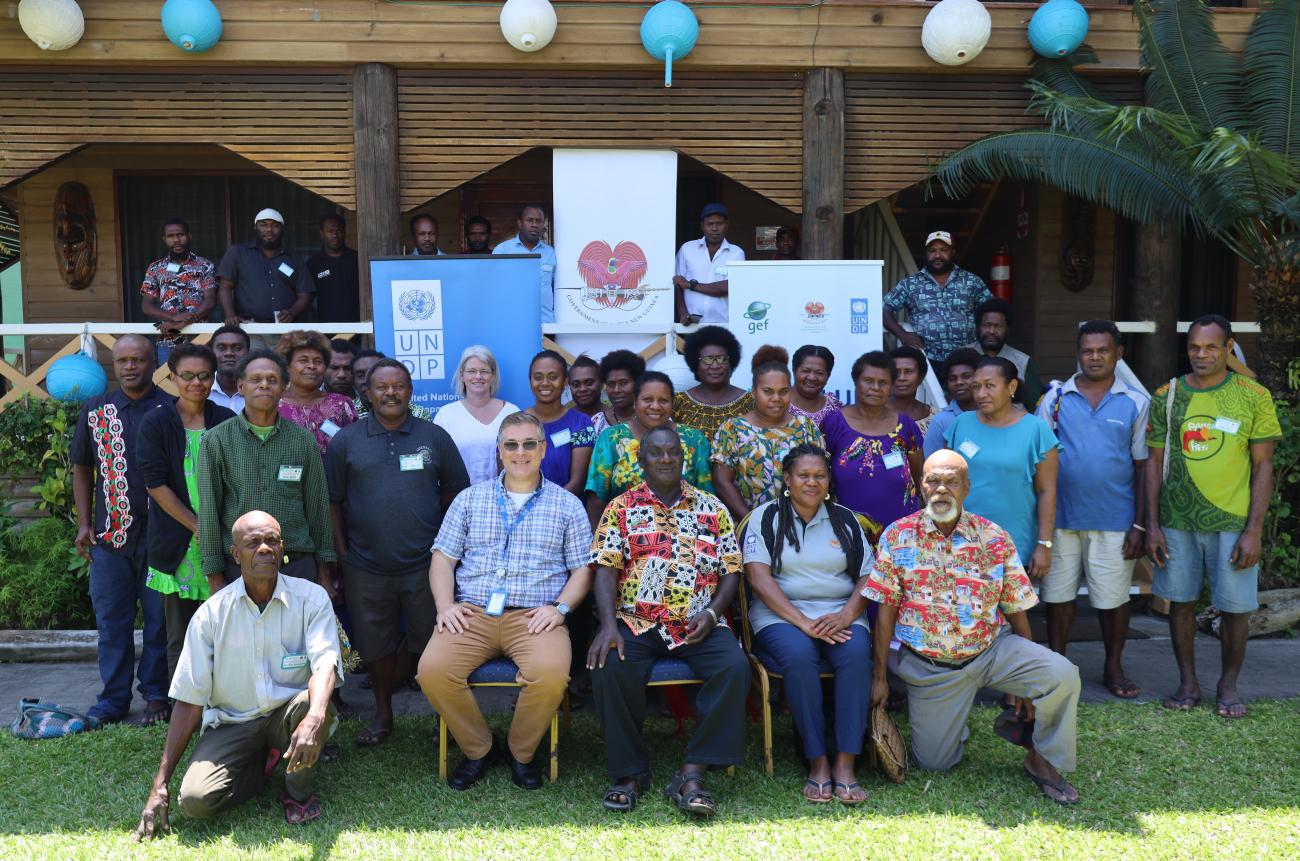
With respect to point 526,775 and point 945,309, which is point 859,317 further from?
point 526,775

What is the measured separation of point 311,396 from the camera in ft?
16.5

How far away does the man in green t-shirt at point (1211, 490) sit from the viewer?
471 cm

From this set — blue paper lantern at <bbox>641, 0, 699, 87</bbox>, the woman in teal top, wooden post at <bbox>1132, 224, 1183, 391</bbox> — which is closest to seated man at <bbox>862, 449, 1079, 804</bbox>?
the woman in teal top

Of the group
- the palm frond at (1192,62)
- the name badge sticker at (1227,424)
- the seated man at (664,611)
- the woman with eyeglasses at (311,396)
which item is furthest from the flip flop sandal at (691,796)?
the palm frond at (1192,62)

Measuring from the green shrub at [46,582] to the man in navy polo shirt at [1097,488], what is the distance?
5.57 meters

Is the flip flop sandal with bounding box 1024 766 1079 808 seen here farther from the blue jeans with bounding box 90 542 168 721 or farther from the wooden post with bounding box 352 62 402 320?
the wooden post with bounding box 352 62 402 320

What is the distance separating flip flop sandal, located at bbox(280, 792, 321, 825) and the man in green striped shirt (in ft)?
2.98

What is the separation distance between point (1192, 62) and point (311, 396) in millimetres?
6083

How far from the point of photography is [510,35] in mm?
6660

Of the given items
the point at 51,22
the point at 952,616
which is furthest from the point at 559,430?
the point at 51,22

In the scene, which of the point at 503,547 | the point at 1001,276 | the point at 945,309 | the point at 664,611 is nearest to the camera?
the point at 664,611

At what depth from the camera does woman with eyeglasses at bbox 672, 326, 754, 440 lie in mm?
4902

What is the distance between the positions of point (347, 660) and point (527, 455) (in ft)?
3.85

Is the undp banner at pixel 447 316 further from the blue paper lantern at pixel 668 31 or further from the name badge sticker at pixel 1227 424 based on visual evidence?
the name badge sticker at pixel 1227 424
